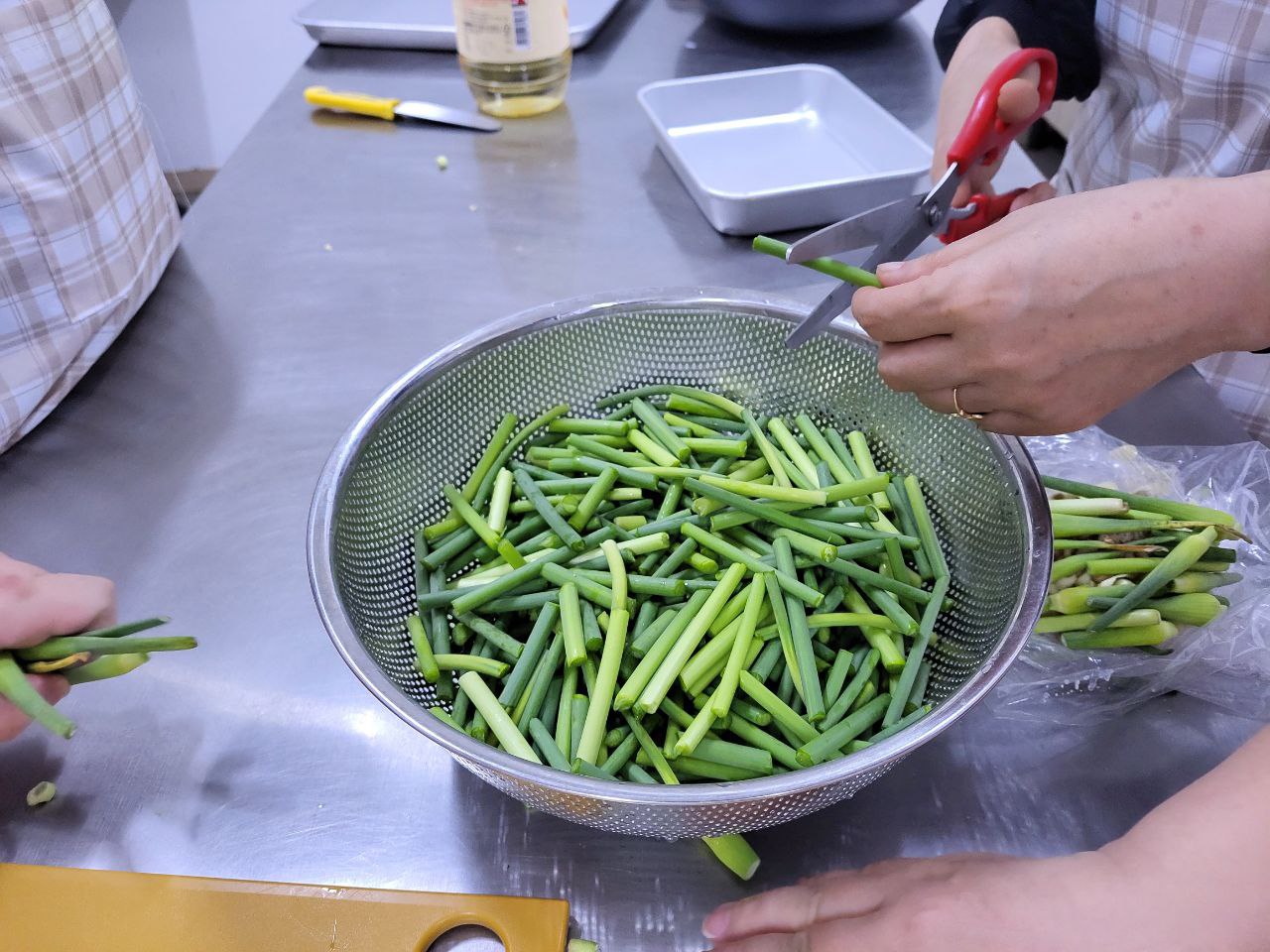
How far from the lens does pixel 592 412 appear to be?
1.01 meters

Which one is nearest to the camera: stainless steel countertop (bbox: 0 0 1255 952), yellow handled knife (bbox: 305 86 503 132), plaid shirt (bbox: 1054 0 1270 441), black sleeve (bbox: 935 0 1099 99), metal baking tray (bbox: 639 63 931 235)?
stainless steel countertop (bbox: 0 0 1255 952)

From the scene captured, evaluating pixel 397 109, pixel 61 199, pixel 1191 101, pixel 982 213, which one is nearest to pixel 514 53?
pixel 397 109

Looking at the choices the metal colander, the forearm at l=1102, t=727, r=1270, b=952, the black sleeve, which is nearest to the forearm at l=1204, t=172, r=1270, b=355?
the metal colander

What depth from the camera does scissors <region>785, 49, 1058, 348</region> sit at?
0.80m

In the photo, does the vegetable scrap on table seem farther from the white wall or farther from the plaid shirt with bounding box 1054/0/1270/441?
the white wall

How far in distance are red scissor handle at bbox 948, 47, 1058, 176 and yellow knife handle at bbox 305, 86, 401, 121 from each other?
114 cm

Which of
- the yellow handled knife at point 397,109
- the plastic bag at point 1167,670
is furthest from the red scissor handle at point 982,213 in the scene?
the yellow handled knife at point 397,109

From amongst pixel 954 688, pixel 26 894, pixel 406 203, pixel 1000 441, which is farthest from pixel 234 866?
pixel 406 203

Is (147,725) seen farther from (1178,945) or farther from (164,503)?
(1178,945)

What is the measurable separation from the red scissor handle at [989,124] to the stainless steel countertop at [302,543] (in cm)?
36

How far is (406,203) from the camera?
152 cm

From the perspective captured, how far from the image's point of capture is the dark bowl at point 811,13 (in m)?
1.83

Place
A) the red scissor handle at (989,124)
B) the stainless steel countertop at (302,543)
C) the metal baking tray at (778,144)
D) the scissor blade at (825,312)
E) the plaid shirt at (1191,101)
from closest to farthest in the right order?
the stainless steel countertop at (302,543), the scissor blade at (825,312), the red scissor handle at (989,124), the plaid shirt at (1191,101), the metal baking tray at (778,144)

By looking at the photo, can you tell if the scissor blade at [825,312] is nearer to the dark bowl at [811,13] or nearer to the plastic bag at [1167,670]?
the plastic bag at [1167,670]
